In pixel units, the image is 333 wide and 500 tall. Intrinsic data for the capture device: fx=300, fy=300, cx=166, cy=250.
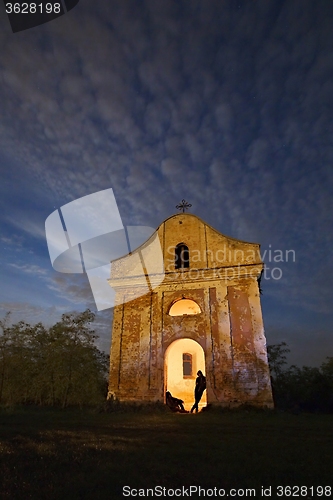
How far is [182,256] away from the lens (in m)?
17.6

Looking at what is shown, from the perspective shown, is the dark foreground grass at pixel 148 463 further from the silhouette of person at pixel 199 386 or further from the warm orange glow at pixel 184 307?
the warm orange glow at pixel 184 307

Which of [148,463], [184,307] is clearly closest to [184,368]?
[184,307]

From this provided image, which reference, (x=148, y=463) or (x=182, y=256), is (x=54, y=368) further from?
(x=148, y=463)

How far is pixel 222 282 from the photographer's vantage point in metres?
15.9

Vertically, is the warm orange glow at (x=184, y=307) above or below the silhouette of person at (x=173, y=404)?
above

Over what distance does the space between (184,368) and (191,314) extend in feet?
26.0

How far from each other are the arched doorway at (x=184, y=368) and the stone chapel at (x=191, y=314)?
16.8 feet

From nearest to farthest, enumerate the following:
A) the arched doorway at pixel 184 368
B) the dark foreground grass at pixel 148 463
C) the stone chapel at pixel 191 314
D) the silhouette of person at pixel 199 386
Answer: the dark foreground grass at pixel 148 463, the stone chapel at pixel 191 314, the silhouette of person at pixel 199 386, the arched doorway at pixel 184 368

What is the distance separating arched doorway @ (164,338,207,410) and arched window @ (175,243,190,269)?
6327 mm

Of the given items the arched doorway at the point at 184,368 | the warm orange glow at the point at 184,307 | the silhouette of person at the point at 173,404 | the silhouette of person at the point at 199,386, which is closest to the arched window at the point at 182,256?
the warm orange glow at the point at 184,307

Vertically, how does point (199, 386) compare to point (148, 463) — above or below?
above

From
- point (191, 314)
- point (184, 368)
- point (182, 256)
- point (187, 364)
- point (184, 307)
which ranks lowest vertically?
point (184, 368)

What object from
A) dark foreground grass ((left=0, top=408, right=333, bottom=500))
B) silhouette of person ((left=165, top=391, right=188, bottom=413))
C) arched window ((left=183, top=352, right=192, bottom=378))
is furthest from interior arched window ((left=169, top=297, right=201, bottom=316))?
dark foreground grass ((left=0, top=408, right=333, bottom=500))

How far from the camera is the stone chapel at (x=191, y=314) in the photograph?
552 inches
